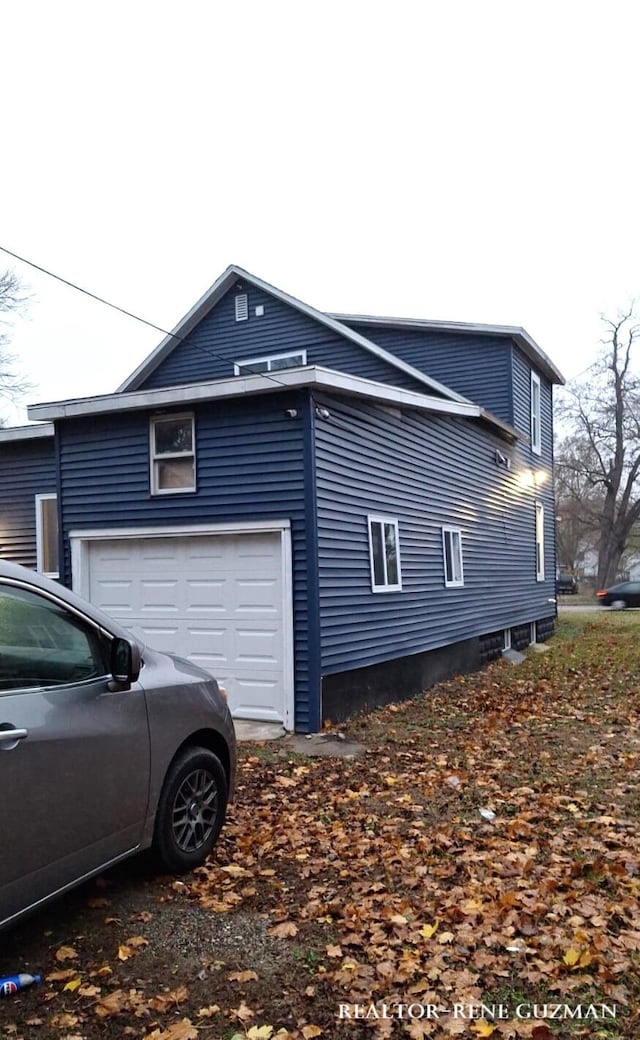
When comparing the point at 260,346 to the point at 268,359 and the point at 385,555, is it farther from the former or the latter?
the point at 385,555

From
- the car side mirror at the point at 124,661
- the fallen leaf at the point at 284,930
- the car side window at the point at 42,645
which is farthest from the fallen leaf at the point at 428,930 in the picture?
the car side window at the point at 42,645

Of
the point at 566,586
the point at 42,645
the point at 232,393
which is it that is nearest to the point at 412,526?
the point at 232,393

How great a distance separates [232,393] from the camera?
922 centimetres

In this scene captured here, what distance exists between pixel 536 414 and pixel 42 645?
17.9 metres

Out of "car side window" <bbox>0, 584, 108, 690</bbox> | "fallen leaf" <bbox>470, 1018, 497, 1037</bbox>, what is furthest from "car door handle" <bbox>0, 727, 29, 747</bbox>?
"fallen leaf" <bbox>470, 1018, 497, 1037</bbox>

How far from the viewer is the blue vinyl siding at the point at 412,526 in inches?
368

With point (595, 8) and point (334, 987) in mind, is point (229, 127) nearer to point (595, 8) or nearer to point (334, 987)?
point (595, 8)

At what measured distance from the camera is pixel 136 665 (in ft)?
13.1

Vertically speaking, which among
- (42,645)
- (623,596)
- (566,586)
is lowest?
(566,586)

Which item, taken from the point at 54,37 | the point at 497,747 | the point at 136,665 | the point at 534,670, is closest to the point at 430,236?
the point at 534,670

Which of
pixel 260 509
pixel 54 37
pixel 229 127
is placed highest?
pixel 229 127

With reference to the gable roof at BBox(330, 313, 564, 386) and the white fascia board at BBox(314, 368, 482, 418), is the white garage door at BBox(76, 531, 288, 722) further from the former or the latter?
the gable roof at BBox(330, 313, 564, 386)

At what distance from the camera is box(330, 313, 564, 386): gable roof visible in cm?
1692

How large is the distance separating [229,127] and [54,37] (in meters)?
5.46
